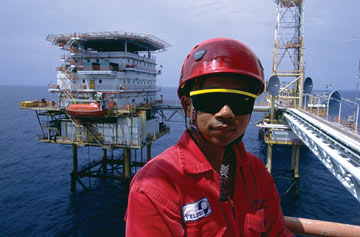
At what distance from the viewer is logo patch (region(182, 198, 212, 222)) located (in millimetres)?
2287

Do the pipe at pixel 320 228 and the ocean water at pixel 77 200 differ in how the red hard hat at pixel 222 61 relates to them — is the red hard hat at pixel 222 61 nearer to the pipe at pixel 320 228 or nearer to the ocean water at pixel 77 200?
the pipe at pixel 320 228

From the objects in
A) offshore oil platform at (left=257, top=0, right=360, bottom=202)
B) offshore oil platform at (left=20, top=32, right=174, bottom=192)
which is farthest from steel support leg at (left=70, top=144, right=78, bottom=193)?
offshore oil platform at (left=257, top=0, right=360, bottom=202)

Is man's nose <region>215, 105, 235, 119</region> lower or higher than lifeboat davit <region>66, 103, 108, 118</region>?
higher

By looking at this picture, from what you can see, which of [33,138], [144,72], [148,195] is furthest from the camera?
[33,138]

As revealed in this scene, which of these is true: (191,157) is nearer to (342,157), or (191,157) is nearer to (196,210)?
(196,210)

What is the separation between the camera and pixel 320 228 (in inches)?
138

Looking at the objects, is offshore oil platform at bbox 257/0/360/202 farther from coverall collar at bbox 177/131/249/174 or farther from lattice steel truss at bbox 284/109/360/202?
coverall collar at bbox 177/131/249/174

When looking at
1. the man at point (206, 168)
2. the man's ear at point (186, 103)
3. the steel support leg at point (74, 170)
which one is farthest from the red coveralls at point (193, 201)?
the steel support leg at point (74, 170)

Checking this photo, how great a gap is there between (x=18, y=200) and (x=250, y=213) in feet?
116

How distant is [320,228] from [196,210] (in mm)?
2313

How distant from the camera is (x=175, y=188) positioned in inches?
90.7

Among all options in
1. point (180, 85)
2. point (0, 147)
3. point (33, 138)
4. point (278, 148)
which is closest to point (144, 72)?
point (180, 85)

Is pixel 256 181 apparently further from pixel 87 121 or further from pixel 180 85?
pixel 87 121

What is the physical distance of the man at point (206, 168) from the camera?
2.16 metres
